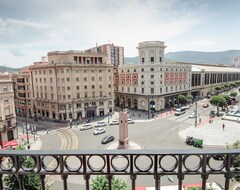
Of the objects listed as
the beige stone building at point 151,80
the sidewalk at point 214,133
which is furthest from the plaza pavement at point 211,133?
the beige stone building at point 151,80

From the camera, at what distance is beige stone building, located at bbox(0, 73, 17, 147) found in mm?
34250

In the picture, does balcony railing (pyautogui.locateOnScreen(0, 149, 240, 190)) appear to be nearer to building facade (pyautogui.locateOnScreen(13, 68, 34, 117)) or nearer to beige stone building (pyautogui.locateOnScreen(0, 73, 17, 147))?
beige stone building (pyautogui.locateOnScreen(0, 73, 17, 147))

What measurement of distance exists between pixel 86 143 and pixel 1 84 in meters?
19.4

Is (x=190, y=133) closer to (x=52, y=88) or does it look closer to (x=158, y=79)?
(x=158, y=79)

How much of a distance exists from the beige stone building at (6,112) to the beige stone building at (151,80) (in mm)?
36704

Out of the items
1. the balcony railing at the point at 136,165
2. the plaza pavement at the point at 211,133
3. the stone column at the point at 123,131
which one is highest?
the balcony railing at the point at 136,165

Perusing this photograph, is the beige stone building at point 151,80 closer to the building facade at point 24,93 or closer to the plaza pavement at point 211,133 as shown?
the plaza pavement at point 211,133

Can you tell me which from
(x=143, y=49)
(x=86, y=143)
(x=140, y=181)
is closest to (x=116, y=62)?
(x=143, y=49)

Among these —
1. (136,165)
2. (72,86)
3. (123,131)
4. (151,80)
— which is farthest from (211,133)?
(136,165)

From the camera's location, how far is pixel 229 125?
137ft

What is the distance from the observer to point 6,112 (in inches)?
1388

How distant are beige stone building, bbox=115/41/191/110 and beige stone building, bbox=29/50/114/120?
10517mm

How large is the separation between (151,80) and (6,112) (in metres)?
39.6

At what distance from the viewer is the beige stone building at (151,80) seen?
2283 inches
